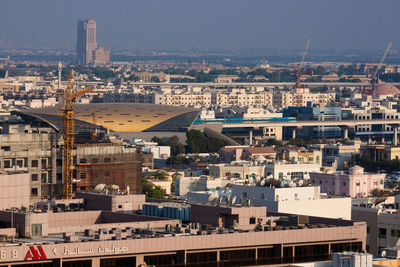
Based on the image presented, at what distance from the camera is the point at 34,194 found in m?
51.1

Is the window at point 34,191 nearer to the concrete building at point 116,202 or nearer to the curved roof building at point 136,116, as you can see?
the concrete building at point 116,202

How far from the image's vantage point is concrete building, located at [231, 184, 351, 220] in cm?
4306

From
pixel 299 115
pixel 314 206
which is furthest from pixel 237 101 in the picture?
pixel 314 206

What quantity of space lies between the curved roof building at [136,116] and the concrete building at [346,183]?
47758 millimetres

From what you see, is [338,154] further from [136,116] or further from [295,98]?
[295,98]

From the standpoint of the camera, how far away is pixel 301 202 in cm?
4350

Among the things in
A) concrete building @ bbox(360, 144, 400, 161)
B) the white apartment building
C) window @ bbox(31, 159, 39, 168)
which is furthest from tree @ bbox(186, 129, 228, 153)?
the white apartment building

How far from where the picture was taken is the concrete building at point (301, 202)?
43.1 meters

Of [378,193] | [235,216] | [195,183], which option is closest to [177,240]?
[235,216]

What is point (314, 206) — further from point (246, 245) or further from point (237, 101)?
point (237, 101)

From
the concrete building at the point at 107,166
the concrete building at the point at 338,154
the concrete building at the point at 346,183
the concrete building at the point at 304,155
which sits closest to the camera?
the concrete building at the point at 107,166

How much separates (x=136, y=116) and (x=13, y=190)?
7618 cm

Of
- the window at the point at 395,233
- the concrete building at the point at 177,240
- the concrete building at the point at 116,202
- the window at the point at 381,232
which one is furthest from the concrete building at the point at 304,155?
the concrete building at the point at 177,240

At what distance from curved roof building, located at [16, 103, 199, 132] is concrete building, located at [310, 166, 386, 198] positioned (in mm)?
47758
